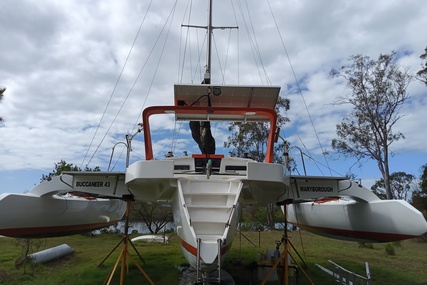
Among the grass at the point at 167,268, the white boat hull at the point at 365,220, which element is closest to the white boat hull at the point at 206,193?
the white boat hull at the point at 365,220

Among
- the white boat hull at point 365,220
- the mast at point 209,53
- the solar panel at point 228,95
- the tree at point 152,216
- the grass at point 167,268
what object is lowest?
the grass at point 167,268

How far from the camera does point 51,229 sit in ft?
24.8

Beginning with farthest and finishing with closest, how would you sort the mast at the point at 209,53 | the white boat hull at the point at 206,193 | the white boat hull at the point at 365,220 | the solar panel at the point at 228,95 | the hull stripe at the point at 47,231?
the mast at the point at 209,53 < the solar panel at the point at 228,95 < the hull stripe at the point at 47,231 < the white boat hull at the point at 365,220 < the white boat hull at the point at 206,193

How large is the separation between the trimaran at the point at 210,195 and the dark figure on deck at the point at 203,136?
0.60 meters

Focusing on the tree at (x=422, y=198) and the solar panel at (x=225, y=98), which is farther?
the tree at (x=422, y=198)

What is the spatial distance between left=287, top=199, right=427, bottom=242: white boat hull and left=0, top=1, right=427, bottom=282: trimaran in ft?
0.06

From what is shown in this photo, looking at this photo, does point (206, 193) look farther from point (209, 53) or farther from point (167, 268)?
point (209, 53)

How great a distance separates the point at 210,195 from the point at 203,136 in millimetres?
3572

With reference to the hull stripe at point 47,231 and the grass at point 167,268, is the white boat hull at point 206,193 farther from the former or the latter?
the grass at point 167,268

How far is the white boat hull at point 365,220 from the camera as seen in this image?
248 inches

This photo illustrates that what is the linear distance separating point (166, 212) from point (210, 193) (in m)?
17.7

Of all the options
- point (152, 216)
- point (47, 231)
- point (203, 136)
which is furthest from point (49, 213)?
point (152, 216)

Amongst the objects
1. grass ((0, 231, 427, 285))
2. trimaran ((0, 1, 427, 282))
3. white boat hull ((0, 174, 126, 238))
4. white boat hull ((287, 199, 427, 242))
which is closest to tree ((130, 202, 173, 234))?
grass ((0, 231, 427, 285))

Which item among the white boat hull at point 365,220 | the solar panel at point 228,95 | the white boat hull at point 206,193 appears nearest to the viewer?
the white boat hull at point 206,193
